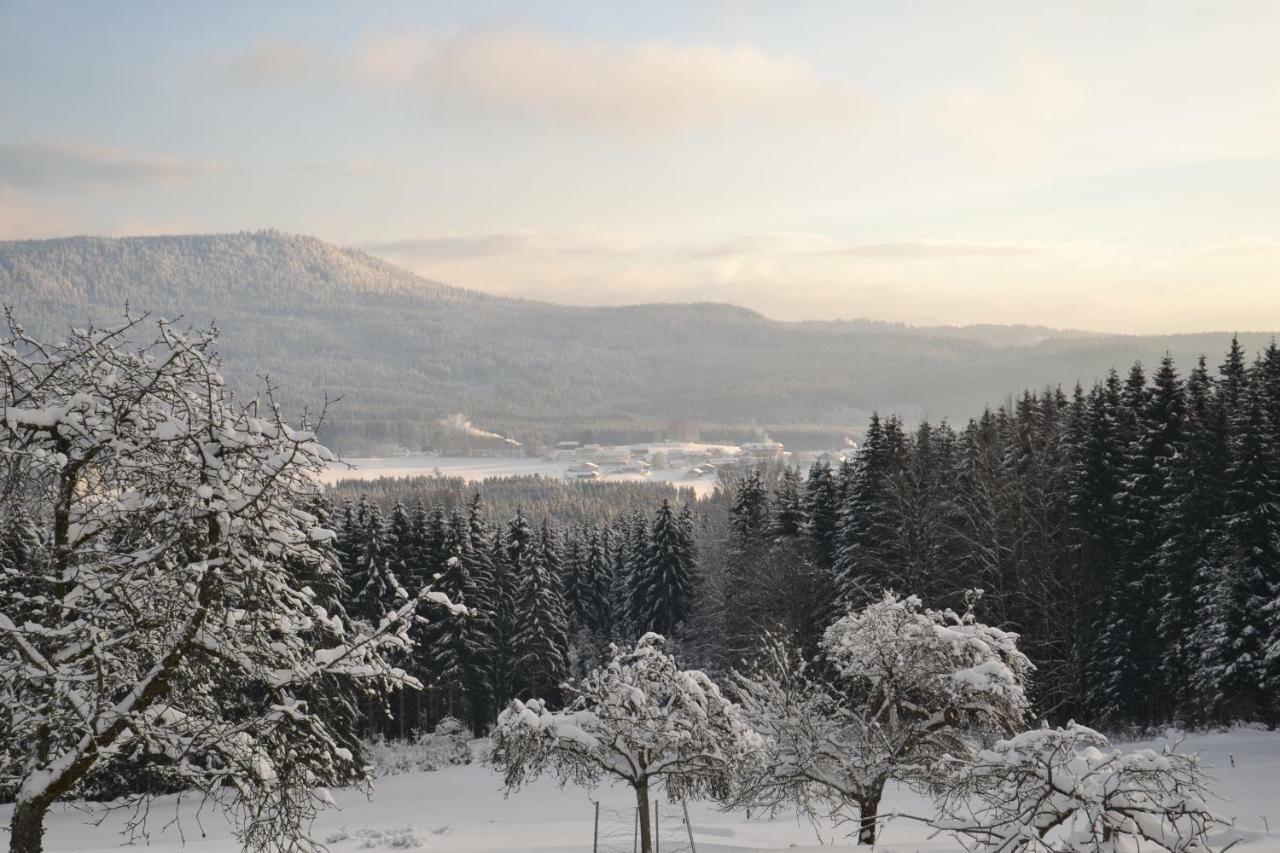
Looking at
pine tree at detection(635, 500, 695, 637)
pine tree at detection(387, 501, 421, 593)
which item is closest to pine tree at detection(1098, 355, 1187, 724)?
pine tree at detection(635, 500, 695, 637)

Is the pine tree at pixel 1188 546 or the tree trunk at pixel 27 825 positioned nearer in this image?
the tree trunk at pixel 27 825

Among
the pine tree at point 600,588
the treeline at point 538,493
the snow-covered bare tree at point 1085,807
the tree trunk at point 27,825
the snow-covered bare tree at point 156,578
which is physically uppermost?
the snow-covered bare tree at point 156,578

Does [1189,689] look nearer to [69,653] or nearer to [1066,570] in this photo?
[1066,570]

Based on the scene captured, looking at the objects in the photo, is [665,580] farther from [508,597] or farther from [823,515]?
[823,515]

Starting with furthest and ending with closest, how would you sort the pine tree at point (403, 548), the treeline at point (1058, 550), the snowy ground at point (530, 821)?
A: 1. the pine tree at point (403, 548)
2. the treeline at point (1058, 550)
3. the snowy ground at point (530, 821)

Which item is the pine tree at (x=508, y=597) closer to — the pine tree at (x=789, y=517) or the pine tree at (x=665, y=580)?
the pine tree at (x=665, y=580)

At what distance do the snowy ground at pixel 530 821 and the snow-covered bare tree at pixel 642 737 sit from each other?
8.50 feet

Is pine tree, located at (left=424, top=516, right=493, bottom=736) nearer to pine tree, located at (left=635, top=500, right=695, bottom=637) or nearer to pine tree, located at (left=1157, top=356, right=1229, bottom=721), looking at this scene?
pine tree, located at (left=635, top=500, right=695, bottom=637)

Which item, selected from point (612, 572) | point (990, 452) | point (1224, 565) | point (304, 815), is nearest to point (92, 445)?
point (304, 815)

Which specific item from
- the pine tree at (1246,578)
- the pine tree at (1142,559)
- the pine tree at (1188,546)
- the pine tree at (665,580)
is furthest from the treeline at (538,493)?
the pine tree at (1246,578)

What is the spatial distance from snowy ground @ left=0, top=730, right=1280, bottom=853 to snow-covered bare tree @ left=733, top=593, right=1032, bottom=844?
4.07 feet

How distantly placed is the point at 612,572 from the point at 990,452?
33.0 meters

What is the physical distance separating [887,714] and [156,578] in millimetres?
16404

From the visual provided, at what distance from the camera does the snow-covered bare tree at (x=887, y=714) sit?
17.8 m
